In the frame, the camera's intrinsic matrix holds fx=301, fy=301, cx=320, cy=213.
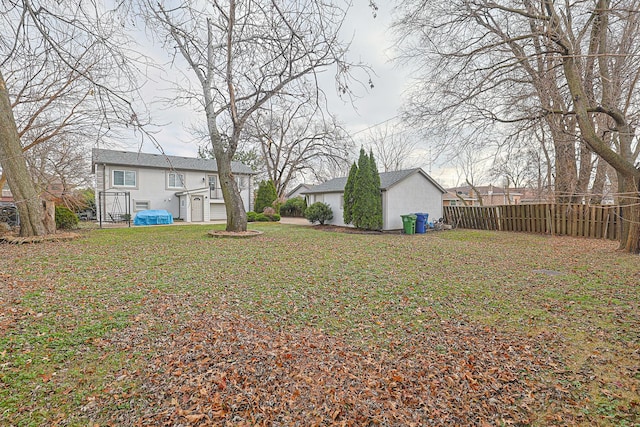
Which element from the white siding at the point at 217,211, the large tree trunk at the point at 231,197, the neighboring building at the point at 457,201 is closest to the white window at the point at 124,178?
the white siding at the point at 217,211

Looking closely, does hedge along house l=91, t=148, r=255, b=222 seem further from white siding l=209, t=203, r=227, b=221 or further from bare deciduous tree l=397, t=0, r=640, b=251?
bare deciduous tree l=397, t=0, r=640, b=251

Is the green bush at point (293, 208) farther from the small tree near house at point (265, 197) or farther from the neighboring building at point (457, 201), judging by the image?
the neighboring building at point (457, 201)

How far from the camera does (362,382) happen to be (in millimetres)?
2398

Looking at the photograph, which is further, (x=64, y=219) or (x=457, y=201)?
(x=457, y=201)

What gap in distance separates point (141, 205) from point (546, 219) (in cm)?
2283

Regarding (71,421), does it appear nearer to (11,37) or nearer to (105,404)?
(105,404)

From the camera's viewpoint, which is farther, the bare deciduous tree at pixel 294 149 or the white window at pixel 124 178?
the bare deciduous tree at pixel 294 149

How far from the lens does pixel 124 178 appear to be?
19.8 metres

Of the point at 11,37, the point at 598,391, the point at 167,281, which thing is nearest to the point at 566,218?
the point at 598,391

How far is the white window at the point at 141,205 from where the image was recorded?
2012 cm

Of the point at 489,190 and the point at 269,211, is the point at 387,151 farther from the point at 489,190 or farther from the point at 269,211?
the point at 269,211

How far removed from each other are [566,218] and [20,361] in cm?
1489

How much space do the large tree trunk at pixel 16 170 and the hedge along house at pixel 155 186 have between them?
10236 millimetres

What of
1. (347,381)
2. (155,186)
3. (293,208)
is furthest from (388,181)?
(155,186)
